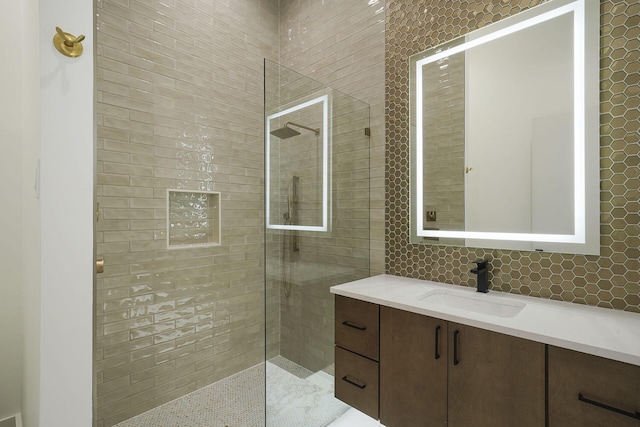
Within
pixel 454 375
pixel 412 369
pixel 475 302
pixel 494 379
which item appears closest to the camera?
pixel 494 379

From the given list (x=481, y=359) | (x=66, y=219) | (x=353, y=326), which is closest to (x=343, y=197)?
(x=353, y=326)

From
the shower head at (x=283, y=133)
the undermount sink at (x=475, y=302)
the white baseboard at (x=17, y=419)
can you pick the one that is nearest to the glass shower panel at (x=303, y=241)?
the shower head at (x=283, y=133)

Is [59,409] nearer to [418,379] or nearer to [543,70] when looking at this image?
[418,379]

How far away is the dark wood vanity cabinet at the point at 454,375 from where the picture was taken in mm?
1063

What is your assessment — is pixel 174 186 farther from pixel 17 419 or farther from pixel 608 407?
pixel 608 407

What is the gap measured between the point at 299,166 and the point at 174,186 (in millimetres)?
1004

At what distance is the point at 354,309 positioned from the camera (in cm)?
161

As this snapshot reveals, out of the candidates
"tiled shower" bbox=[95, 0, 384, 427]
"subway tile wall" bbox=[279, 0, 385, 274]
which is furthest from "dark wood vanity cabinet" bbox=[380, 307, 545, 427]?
"subway tile wall" bbox=[279, 0, 385, 274]

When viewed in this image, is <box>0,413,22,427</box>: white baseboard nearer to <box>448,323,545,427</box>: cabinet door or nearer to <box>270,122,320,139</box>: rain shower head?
<box>270,122,320,139</box>: rain shower head

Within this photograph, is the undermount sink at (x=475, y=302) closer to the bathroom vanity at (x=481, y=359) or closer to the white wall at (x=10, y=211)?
the bathroom vanity at (x=481, y=359)

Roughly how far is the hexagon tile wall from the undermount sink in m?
0.13

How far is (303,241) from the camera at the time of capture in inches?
74.4

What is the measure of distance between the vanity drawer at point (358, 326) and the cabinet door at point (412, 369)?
42 millimetres

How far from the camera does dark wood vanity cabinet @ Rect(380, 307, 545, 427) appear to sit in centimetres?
106
